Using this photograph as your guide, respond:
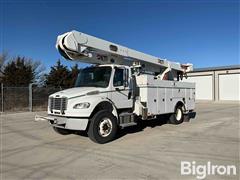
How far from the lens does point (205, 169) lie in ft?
18.3

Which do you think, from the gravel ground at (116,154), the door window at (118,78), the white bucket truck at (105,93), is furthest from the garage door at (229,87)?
the door window at (118,78)

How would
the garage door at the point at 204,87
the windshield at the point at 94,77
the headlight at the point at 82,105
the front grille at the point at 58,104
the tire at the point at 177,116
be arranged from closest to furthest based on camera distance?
the headlight at the point at 82,105 → the front grille at the point at 58,104 → the windshield at the point at 94,77 → the tire at the point at 177,116 → the garage door at the point at 204,87

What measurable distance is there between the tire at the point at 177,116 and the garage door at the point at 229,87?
81.1ft

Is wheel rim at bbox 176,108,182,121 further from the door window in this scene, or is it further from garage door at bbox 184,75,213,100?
garage door at bbox 184,75,213,100

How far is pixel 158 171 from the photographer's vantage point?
212 inches

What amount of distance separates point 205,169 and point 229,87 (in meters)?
32.5

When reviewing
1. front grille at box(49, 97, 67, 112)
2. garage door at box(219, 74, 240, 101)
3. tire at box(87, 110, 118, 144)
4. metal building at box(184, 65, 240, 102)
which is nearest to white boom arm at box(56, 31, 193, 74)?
front grille at box(49, 97, 67, 112)

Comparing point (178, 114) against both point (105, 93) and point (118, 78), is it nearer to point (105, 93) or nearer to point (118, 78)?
point (118, 78)

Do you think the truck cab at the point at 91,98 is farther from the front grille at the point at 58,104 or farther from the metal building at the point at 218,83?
the metal building at the point at 218,83

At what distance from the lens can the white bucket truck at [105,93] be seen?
7863 mm

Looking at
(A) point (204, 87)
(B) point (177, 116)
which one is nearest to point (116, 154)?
(B) point (177, 116)

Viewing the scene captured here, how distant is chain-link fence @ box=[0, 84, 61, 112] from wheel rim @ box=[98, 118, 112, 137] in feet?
44.5

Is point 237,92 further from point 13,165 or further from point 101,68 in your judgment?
point 13,165

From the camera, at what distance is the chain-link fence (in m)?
20.2
